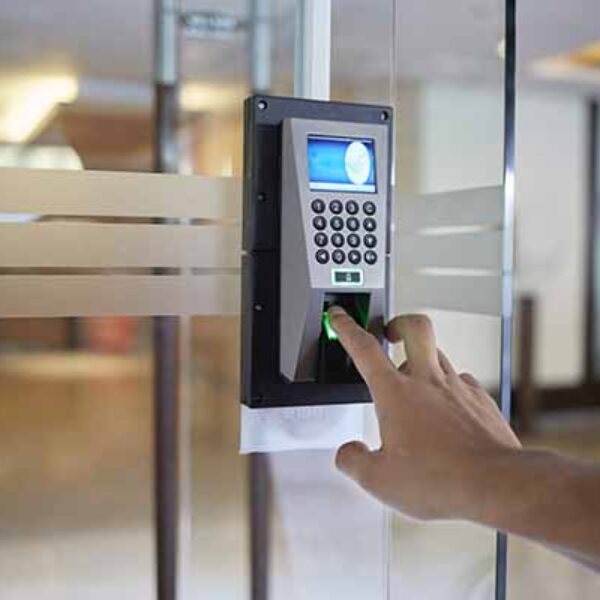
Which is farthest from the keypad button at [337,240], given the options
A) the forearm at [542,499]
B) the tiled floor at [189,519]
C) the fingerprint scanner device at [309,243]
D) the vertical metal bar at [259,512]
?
the vertical metal bar at [259,512]

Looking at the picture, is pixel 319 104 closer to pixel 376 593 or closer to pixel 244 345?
pixel 244 345

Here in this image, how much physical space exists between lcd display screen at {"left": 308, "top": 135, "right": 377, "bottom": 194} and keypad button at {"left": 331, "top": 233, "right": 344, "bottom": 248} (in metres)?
0.05

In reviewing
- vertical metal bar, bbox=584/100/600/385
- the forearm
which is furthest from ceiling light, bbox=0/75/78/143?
vertical metal bar, bbox=584/100/600/385

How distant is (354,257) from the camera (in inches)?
38.3

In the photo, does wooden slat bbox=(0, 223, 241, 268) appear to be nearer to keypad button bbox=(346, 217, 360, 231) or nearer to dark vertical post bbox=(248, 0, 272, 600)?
keypad button bbox=(346, 217, 360, 231)

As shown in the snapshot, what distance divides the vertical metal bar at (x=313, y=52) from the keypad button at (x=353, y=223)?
294 millimetres

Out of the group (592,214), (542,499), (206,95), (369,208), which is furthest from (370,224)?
(592,214)

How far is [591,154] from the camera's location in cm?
596

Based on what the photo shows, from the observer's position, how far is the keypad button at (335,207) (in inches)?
38.0

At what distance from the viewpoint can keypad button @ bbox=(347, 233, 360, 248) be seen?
0.97 m

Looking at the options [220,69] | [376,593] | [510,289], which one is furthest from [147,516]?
[510,289]

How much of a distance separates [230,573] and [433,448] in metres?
1.94

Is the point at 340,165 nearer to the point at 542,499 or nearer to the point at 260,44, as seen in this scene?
the point at 542,499

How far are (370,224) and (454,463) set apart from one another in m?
0.35
